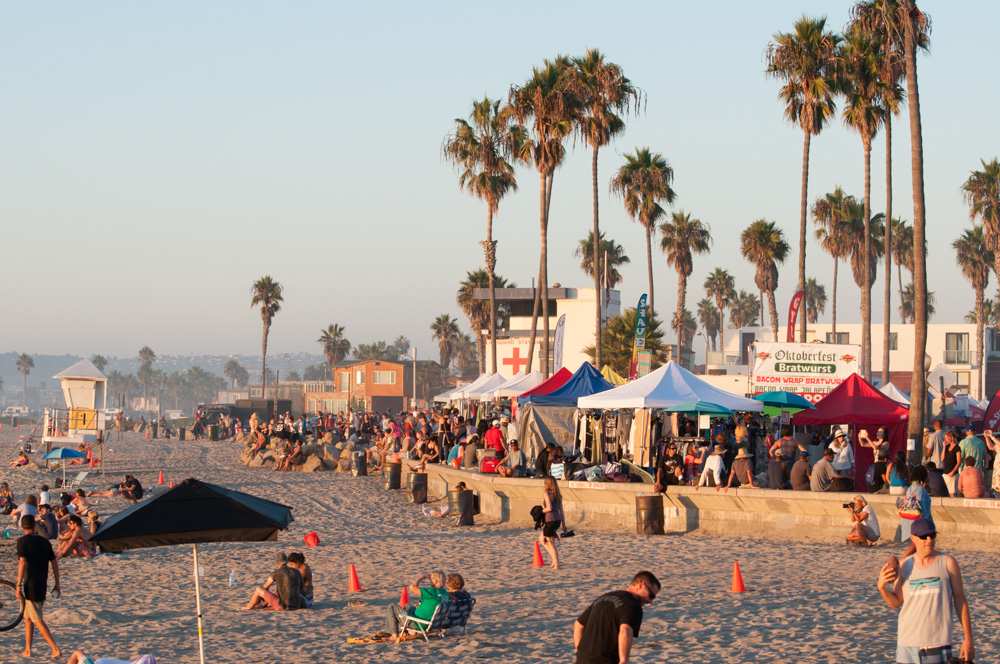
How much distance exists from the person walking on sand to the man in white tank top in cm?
1112

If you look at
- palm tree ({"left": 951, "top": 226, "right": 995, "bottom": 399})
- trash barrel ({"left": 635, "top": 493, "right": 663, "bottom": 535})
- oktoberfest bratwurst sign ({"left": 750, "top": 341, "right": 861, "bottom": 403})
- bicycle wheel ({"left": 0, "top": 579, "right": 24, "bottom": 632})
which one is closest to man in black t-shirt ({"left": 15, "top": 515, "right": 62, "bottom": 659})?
bicycle wheel ({"left": 0, "top": 579, "right": 24, "bottom": 632})

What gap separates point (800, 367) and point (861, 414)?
357cm

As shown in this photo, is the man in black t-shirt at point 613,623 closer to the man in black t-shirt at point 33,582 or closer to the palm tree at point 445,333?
the man in black t-shirt at point 33,582

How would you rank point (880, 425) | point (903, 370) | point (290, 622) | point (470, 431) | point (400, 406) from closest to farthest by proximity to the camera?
point (290, 622) → point (880, 425) → point (470, 431) → point (903, 370) → point (400, 406)

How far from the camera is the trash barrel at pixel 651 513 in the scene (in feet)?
74.7

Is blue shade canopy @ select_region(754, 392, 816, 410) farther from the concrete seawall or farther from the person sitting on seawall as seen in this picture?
the person sitting on seawall

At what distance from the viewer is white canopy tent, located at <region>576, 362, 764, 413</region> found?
2422 cm

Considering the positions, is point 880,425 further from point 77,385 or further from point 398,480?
point 77,385

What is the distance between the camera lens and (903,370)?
284 feet

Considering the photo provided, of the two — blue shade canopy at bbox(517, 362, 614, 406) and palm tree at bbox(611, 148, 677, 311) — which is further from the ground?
palm tree at bbox(611, 148, 677, 311)

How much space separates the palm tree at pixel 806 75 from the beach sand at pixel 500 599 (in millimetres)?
19023

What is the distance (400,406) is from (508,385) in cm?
6625

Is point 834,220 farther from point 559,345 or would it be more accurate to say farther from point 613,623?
point 613,623

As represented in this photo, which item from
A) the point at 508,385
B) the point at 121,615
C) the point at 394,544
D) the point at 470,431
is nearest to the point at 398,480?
the point at 470,431
